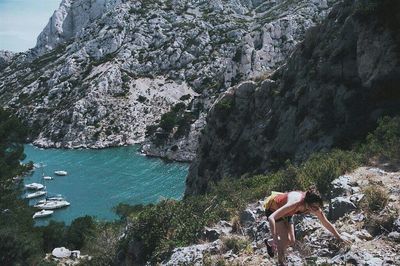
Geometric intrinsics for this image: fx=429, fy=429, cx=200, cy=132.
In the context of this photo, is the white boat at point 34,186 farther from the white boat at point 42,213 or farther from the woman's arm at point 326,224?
the woman's arm at point 326,224

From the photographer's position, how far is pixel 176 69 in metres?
150

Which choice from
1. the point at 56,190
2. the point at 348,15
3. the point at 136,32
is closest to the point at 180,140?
the point at 56,190

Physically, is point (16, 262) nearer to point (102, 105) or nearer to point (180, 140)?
point (180, 140)

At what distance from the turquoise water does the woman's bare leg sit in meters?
70.2

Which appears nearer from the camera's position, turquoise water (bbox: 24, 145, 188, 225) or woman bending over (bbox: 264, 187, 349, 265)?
woman bending over (bbox: 264, 187, 349, 265)

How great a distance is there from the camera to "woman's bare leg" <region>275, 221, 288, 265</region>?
32.4ft

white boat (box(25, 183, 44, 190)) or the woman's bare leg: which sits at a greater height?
the woman's bare leg

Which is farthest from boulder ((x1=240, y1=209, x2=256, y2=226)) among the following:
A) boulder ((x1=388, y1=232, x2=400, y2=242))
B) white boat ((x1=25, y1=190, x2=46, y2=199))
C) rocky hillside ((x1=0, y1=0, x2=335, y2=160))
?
rocky hillside ((x1=0, y1=0, x2=335, y2=160))

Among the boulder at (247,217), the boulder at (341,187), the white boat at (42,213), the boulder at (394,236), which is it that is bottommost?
the white boat at (42,213)

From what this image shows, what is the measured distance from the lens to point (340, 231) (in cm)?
1127

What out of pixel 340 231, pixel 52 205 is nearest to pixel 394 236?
pixel 340 231

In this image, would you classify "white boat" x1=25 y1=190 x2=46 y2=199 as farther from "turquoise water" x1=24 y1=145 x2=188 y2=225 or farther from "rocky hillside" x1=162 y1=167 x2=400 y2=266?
"rocky hillside" x1=162 y1=167 x2=400 y2=266

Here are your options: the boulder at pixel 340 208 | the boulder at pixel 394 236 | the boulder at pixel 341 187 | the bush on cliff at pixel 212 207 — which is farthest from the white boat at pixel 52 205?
the boulder at pixel 394 236

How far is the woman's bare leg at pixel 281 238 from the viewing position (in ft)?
32.4
